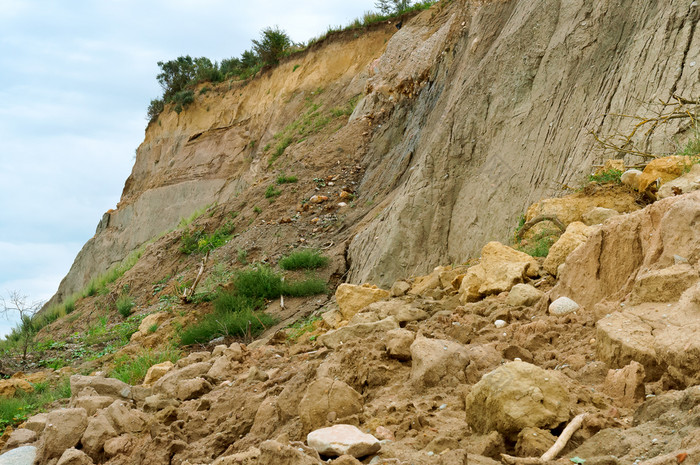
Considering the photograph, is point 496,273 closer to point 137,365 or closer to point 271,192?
point 137,365

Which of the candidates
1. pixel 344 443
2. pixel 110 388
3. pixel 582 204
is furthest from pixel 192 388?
pixel 582 204

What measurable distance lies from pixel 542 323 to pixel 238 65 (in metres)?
25.3

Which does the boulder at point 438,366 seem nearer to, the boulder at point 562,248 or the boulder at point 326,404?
the boulder at point 326,404

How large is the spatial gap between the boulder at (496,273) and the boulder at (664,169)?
1.28 meters

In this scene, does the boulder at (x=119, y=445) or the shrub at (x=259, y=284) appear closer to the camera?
the boulder at (x=119, y=445)

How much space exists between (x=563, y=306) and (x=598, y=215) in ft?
6.70

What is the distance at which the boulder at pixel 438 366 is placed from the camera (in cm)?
325

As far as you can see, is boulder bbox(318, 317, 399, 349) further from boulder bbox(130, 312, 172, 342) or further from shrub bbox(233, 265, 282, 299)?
boulder bbox(130, 312, 172, 342)

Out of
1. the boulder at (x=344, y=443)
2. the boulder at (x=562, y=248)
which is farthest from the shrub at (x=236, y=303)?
the boulder at (x=344, y=443)

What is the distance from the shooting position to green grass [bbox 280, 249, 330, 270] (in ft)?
36.3

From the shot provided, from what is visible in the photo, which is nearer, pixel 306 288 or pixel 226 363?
pixel 226 363

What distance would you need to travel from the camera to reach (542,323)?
3723 mm

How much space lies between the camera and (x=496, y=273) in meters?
5.36

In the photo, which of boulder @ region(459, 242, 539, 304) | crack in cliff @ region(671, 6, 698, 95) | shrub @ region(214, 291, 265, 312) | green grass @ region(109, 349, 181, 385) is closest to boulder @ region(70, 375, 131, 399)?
green grass @ region(109, 349, 181, 385)
